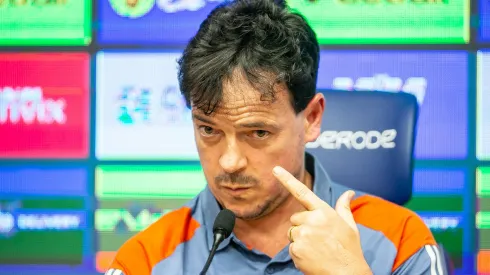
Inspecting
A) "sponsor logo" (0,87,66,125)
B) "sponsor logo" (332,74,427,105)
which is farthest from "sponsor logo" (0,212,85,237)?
"sponsor logo" (332,74,427,105)

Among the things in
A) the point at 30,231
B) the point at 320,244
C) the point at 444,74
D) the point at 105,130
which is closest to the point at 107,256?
the point at 30,231

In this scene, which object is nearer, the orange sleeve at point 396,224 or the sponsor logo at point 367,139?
the orange sleeve at point 396,224

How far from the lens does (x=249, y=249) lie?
1.67 metres

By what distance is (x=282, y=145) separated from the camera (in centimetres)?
159

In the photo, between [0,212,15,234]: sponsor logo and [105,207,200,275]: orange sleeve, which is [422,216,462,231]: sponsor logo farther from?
[0,212,15,234]: sponsor logo

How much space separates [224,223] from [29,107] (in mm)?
1829

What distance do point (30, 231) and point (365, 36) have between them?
5.38 feet

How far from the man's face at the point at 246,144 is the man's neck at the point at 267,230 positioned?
90mm

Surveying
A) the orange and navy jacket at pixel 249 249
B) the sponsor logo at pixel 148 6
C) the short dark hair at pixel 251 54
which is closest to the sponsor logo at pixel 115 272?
the orange and navy jacket at pixel 249 249

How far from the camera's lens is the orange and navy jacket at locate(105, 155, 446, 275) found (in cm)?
160

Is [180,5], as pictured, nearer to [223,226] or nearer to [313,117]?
[313,117]

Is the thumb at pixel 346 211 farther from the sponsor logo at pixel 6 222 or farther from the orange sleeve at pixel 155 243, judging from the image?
the sponsor logo at pixel 6 222

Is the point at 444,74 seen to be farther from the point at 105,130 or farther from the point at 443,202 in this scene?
the point at 105,130

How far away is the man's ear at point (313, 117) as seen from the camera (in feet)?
5.54
